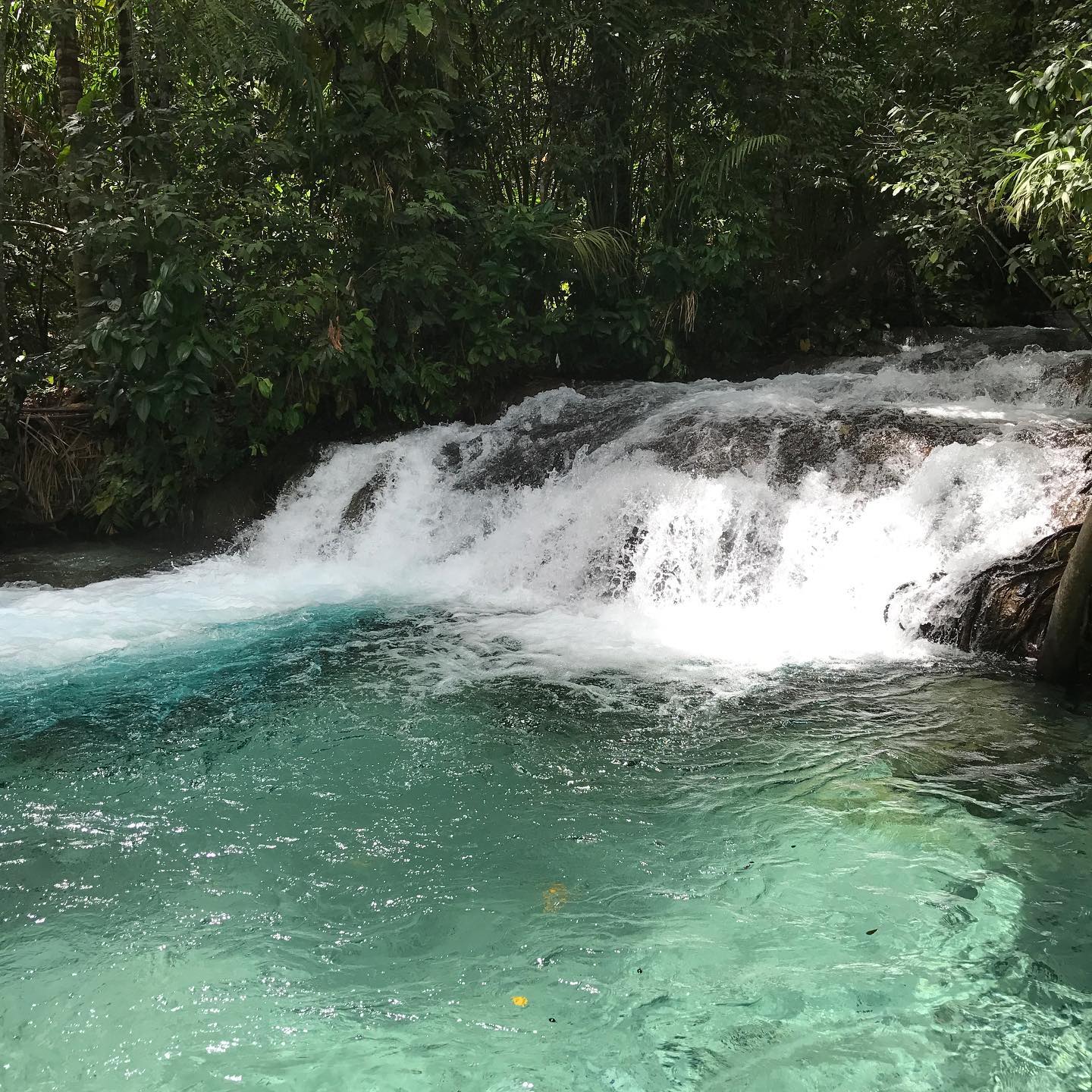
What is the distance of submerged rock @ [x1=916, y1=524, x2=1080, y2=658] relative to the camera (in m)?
5.45

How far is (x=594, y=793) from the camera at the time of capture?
13.8 ft

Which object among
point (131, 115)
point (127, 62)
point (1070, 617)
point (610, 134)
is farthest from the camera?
point (610, 134)

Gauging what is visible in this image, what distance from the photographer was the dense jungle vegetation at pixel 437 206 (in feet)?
27.8

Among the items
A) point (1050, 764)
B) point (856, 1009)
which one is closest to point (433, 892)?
point (856, 1009)

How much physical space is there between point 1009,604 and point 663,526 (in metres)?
2.33

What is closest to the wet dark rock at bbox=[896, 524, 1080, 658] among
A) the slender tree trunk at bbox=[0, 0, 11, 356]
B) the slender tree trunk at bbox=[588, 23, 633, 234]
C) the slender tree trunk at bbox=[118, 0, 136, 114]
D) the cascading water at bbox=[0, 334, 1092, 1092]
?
the cascading water at bbox=[0, 334, 1092, 1092]

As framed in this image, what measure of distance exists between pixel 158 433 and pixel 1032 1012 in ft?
26.5

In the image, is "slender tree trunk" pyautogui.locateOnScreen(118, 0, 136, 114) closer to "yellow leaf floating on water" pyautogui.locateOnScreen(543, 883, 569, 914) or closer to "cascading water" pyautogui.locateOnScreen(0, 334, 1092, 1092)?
"cascading water" pyautogui.locateOnScreen(0, 334, 1092, 1092)

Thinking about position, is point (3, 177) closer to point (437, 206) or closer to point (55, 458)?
point (55, 458)

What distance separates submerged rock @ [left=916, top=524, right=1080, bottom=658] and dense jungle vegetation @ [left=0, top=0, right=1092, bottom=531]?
2.51 m

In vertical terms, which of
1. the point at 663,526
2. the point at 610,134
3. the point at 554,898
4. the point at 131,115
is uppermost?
the point at 610,134

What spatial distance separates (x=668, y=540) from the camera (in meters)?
7.11

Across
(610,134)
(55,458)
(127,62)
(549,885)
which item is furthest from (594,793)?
(610,134)

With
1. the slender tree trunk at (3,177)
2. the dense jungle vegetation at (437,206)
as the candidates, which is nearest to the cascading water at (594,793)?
the dense jungle vegetation at (437,206)
